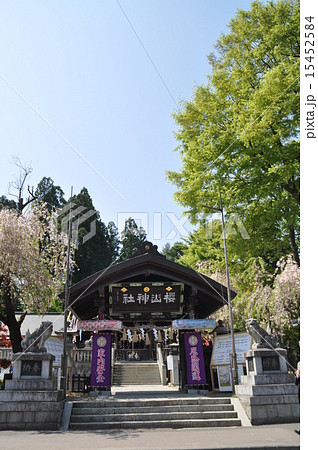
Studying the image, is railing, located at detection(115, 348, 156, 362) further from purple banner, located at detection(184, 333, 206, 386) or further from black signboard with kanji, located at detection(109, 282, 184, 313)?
purple banner, located at detection(184, 333, 206, 386)

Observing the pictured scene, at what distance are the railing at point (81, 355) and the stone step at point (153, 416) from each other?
758 cm

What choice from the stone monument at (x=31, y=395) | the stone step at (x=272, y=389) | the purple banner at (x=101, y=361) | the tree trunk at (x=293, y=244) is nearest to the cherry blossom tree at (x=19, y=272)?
the purple banner at (x=101, y=361)

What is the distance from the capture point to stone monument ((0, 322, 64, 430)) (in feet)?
34.1

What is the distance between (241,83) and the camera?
20406 mm

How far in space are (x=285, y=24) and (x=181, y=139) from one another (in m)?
8.34

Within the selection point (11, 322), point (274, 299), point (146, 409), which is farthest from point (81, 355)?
point (274, 299)

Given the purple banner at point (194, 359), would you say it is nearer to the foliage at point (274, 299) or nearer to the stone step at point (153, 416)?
the foliage at point (274, 299)

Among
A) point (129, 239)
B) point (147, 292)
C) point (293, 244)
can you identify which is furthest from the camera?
point (129, 239)

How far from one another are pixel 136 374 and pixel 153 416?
52.8ft

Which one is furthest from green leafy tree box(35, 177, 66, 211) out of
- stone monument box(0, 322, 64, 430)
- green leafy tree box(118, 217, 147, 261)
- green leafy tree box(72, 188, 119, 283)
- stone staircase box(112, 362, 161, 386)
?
stone monument box(0, 322, 64, 430)

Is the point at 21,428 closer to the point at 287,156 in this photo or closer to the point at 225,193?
the point at 225,193

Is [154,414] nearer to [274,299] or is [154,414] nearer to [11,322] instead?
[11,322]

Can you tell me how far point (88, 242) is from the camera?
5628 centimetres

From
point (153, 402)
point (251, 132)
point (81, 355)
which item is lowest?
point (153, 402)
